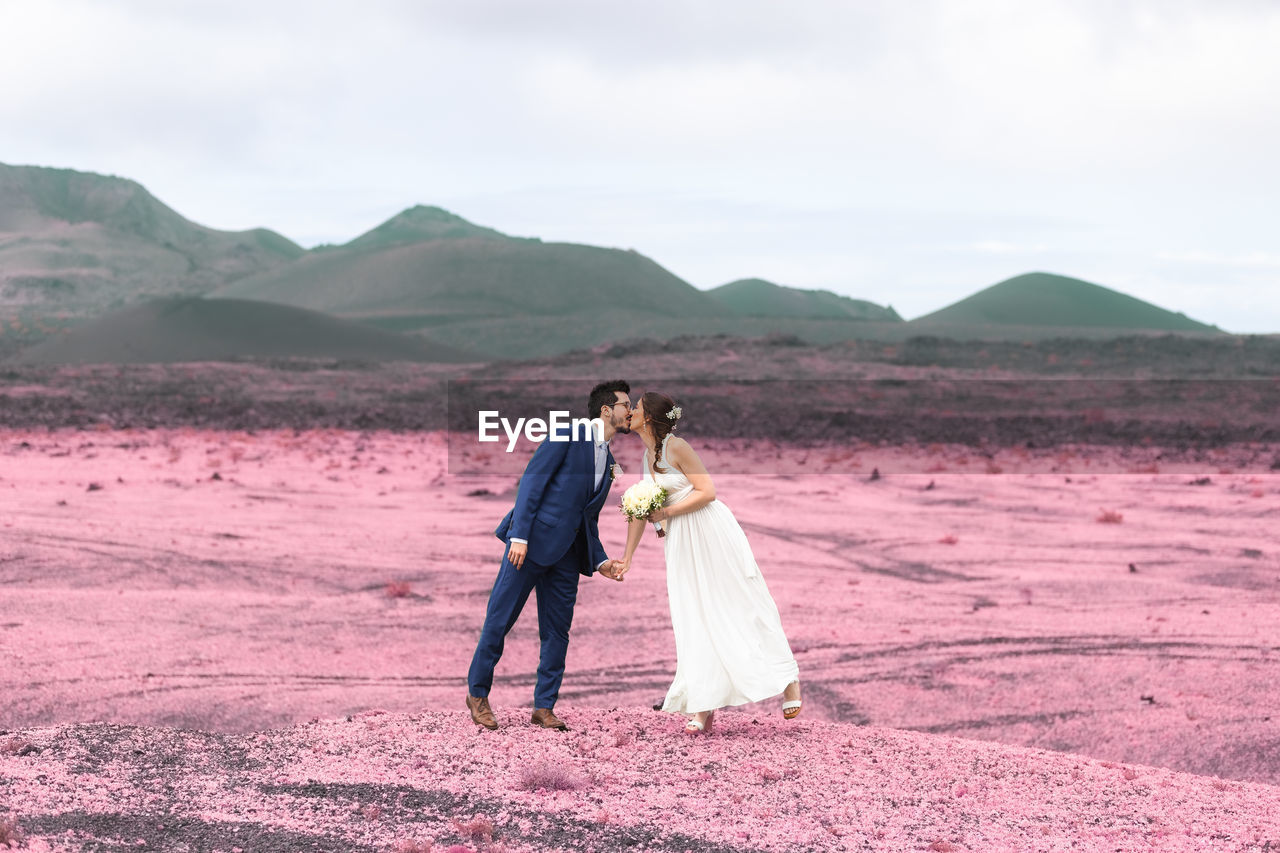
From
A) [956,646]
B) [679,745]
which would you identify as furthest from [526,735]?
[956,646]

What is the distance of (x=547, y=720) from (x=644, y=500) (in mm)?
1224

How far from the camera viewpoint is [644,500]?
5852mm

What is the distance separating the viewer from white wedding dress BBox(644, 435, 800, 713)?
5898 millimetres

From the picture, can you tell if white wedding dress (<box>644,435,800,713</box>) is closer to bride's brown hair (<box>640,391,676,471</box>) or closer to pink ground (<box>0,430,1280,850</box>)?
bride's brown hair (<box>640,391,676,471</box>)

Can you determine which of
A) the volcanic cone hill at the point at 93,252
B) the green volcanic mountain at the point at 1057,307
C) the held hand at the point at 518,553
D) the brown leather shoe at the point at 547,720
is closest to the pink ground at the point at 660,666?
the brown leather shoe at the point at 547,720

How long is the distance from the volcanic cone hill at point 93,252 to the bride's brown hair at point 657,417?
137987 mm

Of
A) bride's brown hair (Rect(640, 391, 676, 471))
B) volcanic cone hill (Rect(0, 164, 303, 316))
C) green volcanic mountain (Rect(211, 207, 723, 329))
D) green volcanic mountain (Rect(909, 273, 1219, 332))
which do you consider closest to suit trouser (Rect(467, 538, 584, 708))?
bride's brown hair (Rect(640, 391, 676, 471))

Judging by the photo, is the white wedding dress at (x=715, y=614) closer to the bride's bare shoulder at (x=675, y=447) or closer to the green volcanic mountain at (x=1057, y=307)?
the bride's bare shoulder at (x=675, y=447)

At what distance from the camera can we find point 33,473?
20.6 metres

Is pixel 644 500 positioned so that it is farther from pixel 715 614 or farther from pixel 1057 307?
pixel 1057 307

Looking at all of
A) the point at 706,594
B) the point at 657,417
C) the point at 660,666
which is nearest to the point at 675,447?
the point at 657,417

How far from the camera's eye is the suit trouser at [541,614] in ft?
19.6

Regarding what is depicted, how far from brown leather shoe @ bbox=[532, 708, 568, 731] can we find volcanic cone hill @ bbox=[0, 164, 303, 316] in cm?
13775

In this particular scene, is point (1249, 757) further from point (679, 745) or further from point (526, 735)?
point (526, 735)
